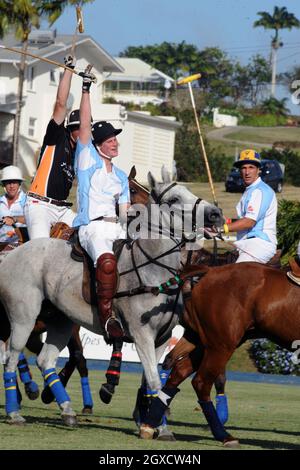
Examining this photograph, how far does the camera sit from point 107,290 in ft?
32.5

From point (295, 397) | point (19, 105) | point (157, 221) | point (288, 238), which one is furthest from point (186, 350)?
point (19, 105)

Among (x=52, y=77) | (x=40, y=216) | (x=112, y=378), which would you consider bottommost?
(x=52, y=77)

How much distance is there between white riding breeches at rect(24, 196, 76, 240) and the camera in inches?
450

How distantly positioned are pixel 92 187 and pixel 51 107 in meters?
48.7

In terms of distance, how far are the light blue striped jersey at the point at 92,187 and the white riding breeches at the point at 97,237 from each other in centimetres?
9

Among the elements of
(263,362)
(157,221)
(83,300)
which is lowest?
(263,362)

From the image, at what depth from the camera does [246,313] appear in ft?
31.9

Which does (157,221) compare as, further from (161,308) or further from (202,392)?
(202,392)

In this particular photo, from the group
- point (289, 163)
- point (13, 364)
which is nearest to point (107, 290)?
point (13, 364)

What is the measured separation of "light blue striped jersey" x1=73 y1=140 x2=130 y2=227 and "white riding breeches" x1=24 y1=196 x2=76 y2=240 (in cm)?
108

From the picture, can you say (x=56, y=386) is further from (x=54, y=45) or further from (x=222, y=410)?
(x=54, y=45)

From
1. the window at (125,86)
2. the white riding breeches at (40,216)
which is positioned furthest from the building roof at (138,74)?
the white riding breeches at (40,216)

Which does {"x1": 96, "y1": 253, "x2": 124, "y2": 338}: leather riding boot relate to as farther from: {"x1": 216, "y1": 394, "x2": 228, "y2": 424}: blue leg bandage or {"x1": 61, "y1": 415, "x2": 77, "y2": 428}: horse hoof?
{"x1": 216, "y1": 394, "x2": 228, "y2": 424}: blue leg bandage
